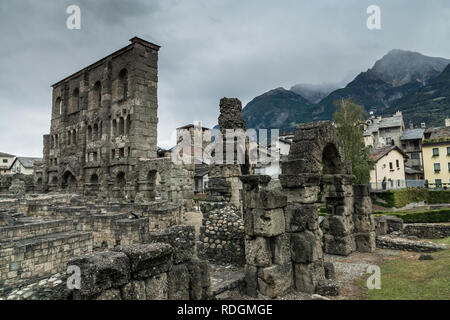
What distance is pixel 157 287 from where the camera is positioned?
3904 mm

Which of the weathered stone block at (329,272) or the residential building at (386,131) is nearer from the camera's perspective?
the weathered stone block at (329,272)

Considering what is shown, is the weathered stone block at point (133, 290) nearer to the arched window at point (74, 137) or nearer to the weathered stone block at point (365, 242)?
the weathered stone block at point (365, 242)

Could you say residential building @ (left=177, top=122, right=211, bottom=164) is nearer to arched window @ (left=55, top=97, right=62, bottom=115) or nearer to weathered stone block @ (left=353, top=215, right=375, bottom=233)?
arched window @ (left=55, top=97, right=62, bottom=115)

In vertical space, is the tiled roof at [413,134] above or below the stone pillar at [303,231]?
above

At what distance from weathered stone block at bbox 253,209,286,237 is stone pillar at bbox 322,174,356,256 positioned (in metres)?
4.98

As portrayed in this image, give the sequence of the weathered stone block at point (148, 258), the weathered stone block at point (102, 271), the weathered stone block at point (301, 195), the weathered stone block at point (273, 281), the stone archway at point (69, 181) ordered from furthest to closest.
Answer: the stone archway at point (69, 181) → the weathered stone block at point (301, 195) → the weathered stone block at point (273, 281) → the weathered stone block at point (148, 258) → the weathered stone block at point (102, 271)

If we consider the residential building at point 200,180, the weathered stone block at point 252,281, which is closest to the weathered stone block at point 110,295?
the weathered stone block at point 252,281

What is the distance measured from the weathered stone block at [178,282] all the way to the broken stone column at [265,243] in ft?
8.42

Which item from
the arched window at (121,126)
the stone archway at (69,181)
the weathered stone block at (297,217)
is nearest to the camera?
the weathered stone block at (297,217)

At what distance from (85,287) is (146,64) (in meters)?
23.7

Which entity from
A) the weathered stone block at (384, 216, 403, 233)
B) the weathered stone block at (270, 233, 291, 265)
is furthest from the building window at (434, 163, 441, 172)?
the weathered stone block at (270, 233, 291, 265)

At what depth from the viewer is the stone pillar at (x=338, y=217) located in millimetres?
10445
